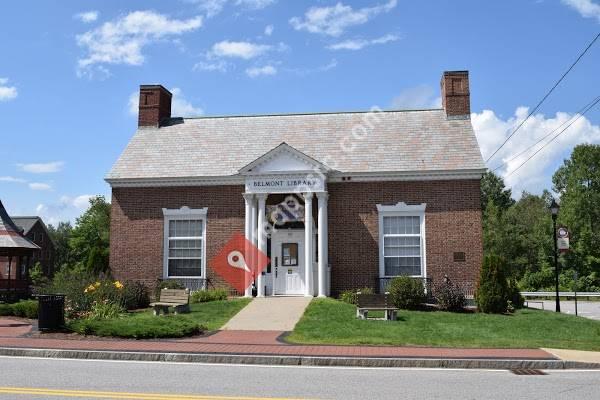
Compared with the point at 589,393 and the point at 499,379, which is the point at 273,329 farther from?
the point at 589,393

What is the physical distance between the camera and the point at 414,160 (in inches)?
941

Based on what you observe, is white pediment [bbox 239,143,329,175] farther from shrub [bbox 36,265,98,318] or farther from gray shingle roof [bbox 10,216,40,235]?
gray shingle roof [bbox 10,216,40,235]

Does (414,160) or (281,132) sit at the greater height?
(281,132)

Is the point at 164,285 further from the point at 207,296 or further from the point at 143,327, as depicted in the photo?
the point at 143,327

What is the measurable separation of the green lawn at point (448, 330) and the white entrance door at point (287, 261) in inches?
146

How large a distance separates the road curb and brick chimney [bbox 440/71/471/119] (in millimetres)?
16433

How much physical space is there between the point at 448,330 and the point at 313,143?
12.4 meters

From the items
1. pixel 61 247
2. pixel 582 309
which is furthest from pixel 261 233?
pixel 61 247

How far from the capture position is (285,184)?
23.1 meters

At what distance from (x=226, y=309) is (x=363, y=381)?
11.0m

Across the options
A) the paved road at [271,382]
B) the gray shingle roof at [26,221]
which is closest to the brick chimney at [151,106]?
the paved road at [271,382]

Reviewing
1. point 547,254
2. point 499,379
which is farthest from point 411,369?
point 547,254

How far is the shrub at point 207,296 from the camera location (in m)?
22.3

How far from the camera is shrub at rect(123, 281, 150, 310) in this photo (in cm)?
2121
